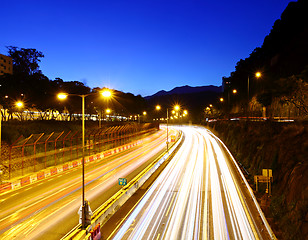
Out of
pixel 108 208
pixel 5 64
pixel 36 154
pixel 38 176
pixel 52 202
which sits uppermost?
pixel 5 64

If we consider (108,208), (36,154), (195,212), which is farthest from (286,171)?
(36,154)

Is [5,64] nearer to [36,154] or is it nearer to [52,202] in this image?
[36,154]

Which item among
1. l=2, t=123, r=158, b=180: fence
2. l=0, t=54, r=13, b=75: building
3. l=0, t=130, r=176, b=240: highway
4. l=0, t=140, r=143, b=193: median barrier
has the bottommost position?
Result: l=0, t=130, r=176, b=240: highway

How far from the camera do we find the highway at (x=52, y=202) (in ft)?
45.0

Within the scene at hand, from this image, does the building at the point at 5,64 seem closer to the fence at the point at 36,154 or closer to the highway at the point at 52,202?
the fence at the point at 36,154

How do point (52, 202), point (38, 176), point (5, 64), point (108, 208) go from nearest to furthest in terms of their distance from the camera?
point (108, 208), point (52, 202), point (38, 176), point (5, 64)

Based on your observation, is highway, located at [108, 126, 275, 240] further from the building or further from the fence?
the building

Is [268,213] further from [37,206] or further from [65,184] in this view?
[65,184]

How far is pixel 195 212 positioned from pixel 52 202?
36.4ft

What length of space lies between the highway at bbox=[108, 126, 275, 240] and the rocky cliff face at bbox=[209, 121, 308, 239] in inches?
43.6

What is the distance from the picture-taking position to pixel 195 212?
53.1ft

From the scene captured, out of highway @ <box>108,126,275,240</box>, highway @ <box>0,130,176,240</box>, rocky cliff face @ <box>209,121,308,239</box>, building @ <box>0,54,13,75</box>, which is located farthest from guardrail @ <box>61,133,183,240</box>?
building @ <box>0,54,13,75</box>

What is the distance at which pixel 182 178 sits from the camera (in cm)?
2616

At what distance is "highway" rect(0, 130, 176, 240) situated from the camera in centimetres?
1371
